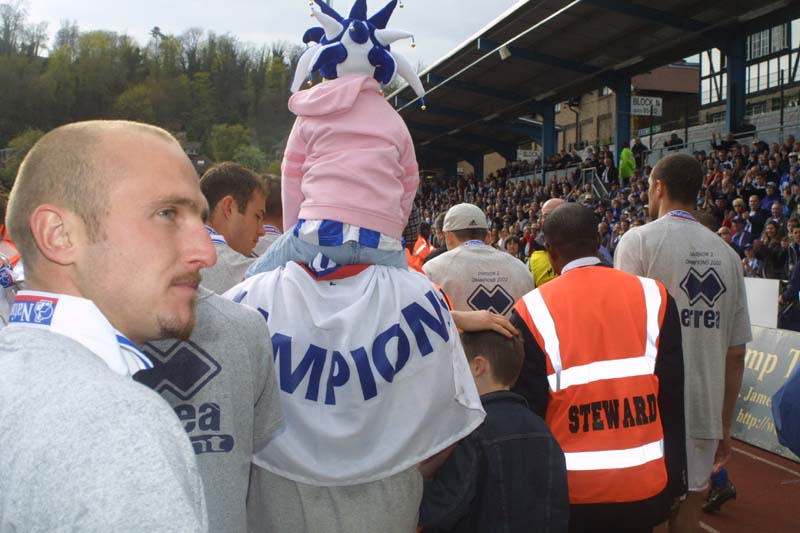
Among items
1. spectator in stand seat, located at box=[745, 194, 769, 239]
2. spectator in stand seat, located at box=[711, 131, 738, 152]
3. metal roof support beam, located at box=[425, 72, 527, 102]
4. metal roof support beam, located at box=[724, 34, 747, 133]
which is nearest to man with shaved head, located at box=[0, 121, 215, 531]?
spectator in stand seat, located at box=[745, 194, 769, 239]

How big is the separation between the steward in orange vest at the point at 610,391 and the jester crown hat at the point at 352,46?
1.14m

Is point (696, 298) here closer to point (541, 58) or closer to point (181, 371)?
point (181, 371)

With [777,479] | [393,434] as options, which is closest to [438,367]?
[393,434]

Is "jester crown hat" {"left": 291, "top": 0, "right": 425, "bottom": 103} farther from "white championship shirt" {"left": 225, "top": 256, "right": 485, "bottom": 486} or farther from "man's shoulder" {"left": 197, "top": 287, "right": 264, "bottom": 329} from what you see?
"man's shoulder" {"left": 197, "top": 287, "right": 264, "bottom": 329}

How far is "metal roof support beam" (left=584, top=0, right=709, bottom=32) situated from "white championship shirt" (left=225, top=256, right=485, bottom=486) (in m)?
15.9

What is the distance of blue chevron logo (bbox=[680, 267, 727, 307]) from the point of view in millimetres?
3500

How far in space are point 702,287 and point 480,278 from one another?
1.27 m

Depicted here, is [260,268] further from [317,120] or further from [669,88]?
[669,88]

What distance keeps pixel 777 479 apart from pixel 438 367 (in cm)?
516

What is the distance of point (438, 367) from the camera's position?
1854 millimetres

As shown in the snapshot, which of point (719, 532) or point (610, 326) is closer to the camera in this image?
point (610, 326)

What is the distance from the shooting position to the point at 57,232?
1.04m

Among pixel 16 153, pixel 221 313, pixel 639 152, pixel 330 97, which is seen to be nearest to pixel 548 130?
pixel 639 152

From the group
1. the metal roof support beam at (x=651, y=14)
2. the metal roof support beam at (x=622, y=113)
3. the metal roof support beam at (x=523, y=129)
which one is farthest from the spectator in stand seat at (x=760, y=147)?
the metal roof support beam at (x=523, y=129)
